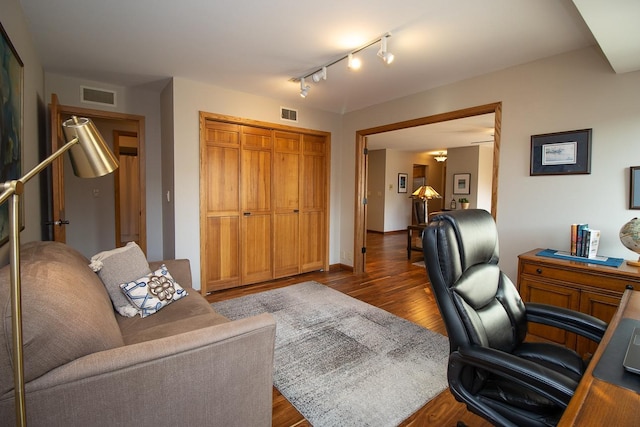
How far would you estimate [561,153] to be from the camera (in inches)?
101

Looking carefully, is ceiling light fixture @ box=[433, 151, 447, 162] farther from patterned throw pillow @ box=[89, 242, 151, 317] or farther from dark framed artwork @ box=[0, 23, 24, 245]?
dark framed artwork @ box=[0, 23, 24, 245]

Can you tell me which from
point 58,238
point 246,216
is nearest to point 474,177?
point 246,216

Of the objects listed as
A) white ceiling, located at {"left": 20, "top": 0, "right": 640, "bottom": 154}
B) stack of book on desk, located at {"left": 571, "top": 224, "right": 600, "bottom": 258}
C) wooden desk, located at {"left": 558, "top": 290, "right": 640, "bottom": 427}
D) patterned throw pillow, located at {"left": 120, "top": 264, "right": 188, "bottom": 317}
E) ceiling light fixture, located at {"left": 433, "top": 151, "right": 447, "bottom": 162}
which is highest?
ceiling light fixture, located at {"left": 433, "top": 151, "right": 447, "bottom": 162}

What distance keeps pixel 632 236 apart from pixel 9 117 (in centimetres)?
384

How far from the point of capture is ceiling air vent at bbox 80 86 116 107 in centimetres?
→ 338

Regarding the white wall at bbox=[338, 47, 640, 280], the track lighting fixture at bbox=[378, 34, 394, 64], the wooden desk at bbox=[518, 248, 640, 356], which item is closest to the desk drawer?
the wooden desk at bbox=[518, 248, 640, 356]

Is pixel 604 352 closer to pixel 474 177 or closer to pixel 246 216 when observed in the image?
pixel 246 216

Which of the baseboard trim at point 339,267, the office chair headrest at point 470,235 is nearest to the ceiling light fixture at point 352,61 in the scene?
the office chair headrest at point 470,235

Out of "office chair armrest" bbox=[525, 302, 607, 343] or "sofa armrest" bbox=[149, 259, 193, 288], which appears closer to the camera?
"office chair armrest" bbox=[525, 302, 607, 343]

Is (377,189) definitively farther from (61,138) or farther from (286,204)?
(61,138)

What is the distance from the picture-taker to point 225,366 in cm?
123

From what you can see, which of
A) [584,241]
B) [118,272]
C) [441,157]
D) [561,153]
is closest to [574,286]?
[584,241]

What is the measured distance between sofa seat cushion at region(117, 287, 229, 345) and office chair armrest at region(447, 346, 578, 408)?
1.31 m

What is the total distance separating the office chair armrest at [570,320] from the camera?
54.2 inches
